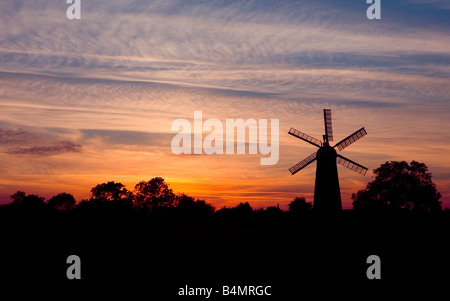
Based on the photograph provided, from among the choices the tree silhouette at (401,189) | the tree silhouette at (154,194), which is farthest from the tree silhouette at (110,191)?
the tree silhouette at (401,189)

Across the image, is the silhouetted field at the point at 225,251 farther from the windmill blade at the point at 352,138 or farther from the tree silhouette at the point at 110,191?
the tree silhouette at the point at 110,191

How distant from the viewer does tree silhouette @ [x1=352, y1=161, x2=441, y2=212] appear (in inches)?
3312

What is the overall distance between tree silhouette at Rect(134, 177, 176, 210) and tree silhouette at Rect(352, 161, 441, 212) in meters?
41.9

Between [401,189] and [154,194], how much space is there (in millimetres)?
51634

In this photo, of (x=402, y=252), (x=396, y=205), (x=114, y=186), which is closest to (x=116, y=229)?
(x=402, y=252)

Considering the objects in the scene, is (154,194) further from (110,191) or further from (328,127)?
(328,127)

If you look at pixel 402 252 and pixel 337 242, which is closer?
pixel 402 252

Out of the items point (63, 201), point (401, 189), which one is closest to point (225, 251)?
point (401, 189)

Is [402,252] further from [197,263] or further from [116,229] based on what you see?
[116,229]

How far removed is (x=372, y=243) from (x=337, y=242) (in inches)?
107

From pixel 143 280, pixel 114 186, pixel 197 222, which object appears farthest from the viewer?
pixel 114 186

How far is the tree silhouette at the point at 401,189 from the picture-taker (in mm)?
84125

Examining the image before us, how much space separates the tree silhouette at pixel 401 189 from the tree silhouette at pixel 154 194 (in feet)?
138

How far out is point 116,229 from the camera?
55188 millimetres
